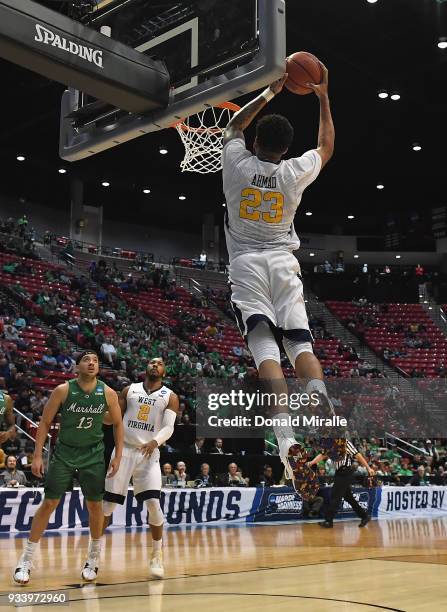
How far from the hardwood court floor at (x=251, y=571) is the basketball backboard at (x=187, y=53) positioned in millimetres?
3406

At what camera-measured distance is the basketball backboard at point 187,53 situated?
457cm

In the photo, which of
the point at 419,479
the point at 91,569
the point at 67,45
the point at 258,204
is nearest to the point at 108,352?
the point at 419,479

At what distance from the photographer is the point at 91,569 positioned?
23.4 ft

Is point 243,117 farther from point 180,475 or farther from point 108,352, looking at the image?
point 108,352

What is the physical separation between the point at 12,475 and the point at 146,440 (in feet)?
16.5

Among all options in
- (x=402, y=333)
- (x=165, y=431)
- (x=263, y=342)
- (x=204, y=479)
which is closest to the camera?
(x=263, y=342)

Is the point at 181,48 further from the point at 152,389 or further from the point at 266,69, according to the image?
the point at 152,389

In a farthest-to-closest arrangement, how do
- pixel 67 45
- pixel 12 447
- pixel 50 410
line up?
pixel 12 447 → pixel 50 410 → pixel 67 45

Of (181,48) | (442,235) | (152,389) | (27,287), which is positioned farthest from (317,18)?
(442,235)

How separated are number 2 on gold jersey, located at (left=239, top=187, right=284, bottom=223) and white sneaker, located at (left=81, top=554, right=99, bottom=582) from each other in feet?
14.2

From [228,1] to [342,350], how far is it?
24.8 metres

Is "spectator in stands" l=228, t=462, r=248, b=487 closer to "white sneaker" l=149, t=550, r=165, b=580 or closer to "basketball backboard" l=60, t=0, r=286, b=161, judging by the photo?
"white sneaker" l=149, t=550, r=165, b=580

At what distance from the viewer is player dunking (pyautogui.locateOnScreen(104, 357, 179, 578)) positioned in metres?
7.76

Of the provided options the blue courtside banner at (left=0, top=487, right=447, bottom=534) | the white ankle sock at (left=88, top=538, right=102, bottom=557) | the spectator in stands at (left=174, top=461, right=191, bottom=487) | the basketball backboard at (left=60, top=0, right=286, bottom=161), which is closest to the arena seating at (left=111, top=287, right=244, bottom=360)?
the blue courtside banner at (left=0, top=487, right=447, bottom=534)
